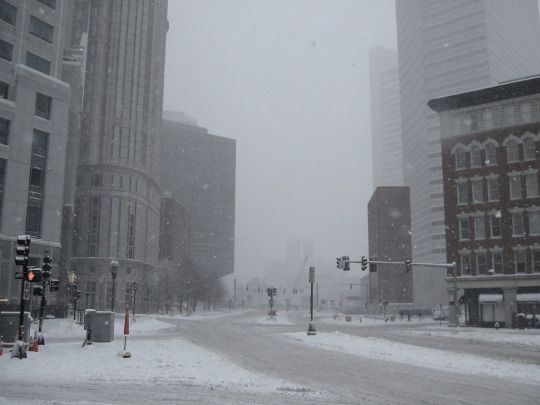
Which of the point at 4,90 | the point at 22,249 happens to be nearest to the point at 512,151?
the point at 22,249

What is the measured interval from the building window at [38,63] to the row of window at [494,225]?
4988cm

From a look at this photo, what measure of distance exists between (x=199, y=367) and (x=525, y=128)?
167ft

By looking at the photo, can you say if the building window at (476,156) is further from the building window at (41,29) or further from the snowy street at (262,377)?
the building window at (41,29)

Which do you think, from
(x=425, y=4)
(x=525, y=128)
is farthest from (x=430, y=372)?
(x=425, y=4)

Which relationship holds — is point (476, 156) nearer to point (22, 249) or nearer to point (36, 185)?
point (36, 185)

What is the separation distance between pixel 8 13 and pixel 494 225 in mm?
56958

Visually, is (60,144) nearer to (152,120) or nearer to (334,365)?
(334,365)

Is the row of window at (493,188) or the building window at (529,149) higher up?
the building window at (529,149)

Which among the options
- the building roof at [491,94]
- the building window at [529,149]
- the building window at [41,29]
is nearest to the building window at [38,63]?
the building window at [41,29]

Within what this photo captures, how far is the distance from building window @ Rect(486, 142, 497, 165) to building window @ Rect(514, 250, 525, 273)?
32.1 feet

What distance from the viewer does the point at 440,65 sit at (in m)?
168

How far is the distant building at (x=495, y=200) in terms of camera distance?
5609cm

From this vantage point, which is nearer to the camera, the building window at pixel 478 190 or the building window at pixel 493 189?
the building window at pixel 493 189

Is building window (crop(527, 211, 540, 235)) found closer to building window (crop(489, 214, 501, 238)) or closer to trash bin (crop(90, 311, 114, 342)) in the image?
building window (crop(489, 214, 501, 238))
